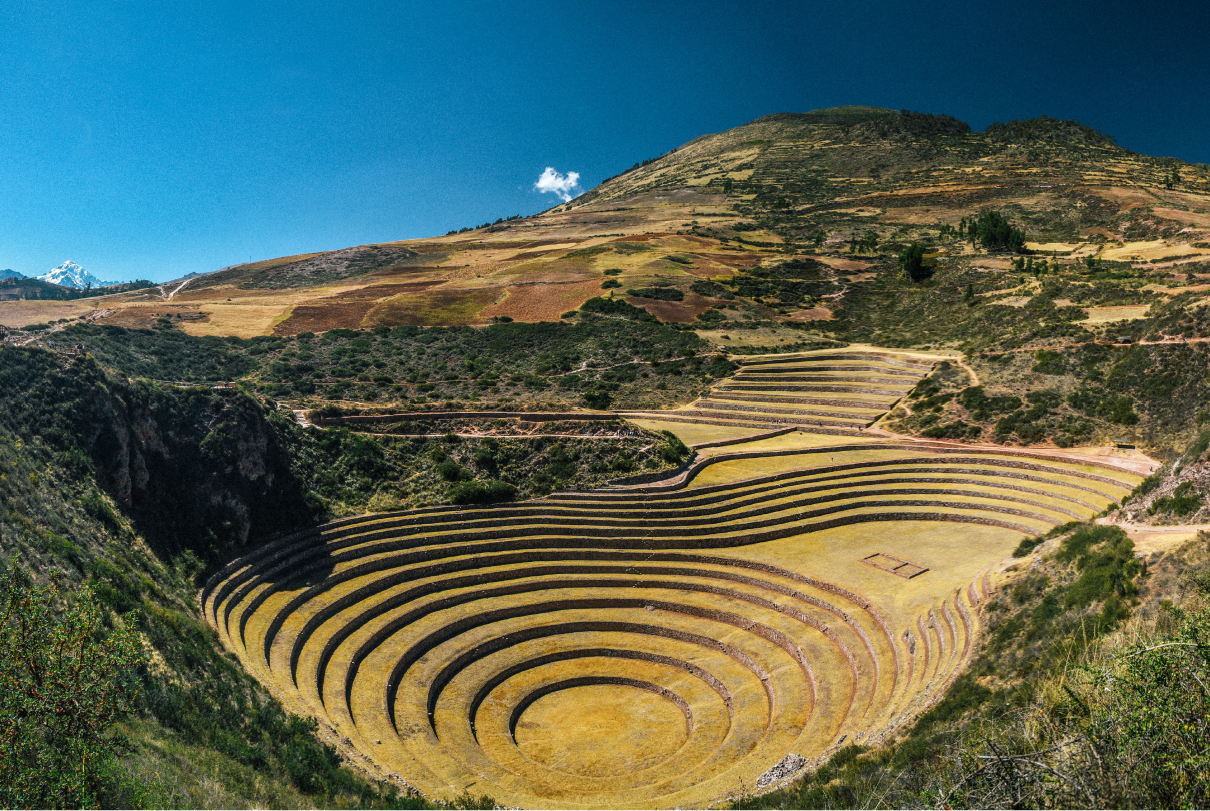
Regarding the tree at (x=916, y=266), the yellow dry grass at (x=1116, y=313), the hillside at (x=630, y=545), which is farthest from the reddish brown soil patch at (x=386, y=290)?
the yellow dry grass at (x=1116, y=313)

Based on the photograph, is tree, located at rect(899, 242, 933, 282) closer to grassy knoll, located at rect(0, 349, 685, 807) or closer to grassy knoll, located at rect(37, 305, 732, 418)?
grassy knoll, located at rect(37, 305, 732, 418)

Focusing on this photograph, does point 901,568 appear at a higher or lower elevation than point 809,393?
lower

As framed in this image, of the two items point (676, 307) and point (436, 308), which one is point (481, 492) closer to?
point (436, 308)

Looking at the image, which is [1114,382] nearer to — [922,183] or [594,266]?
[594,266]

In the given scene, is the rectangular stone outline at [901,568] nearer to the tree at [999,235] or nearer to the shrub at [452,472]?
the shrub at [452,472]

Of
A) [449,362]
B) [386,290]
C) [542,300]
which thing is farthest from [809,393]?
[386,290]

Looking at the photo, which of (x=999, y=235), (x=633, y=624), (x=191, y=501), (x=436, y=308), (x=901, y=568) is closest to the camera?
(x=633, y=624)

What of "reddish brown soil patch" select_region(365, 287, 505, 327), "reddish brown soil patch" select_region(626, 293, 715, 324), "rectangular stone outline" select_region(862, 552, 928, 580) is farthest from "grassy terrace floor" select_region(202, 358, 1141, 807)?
"reddish brown soil patch" select_region(365, 287, 505, 327)
